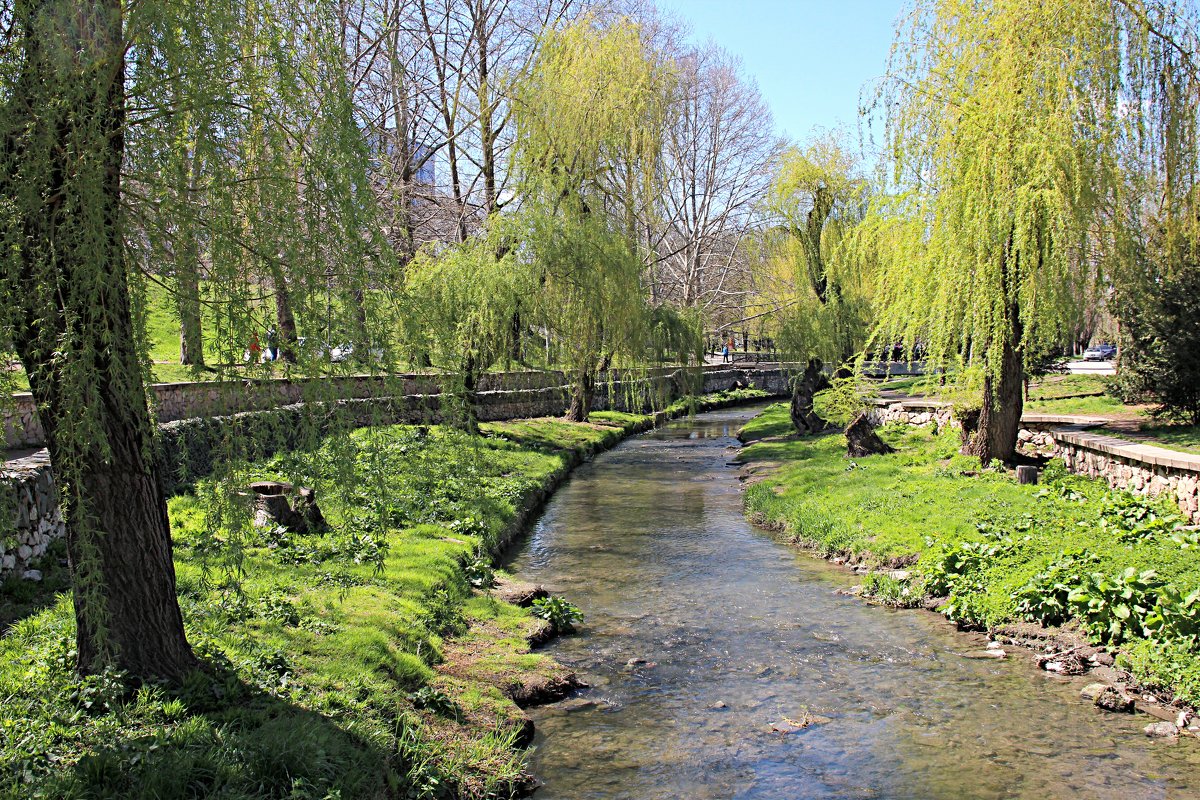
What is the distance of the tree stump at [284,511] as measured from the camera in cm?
927

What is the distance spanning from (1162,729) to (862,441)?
1125 cm

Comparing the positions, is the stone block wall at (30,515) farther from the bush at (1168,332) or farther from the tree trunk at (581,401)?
the tree trunk at (581,401)

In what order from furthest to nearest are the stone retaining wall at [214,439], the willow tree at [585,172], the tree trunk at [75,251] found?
the willow tree at [585,172] → the stone retaining wall at [214,439] → the tree trunk at [75,251]

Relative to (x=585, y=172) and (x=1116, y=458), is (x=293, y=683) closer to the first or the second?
(x=1116, y=458)

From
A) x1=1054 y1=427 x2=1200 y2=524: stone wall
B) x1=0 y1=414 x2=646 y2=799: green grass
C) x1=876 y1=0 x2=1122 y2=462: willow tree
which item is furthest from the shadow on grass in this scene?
x1=876 y1=0 x2=1122 y2=462: willow tree

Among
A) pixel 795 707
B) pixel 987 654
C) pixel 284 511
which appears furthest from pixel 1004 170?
pixel 284 511

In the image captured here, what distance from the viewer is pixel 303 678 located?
5.89 m

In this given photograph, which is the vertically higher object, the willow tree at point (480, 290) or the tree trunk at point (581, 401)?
the willow tree at point (480, 290)

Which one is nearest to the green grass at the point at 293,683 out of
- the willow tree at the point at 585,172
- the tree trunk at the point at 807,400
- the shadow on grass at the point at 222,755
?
the shadow on grass at the point at 222,755

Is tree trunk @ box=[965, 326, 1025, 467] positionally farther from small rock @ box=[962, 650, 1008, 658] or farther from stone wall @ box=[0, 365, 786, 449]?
stone wall @ box=[0, 365, 786, 449]

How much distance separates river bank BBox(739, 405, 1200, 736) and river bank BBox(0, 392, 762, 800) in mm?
4429

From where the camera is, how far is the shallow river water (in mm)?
5797

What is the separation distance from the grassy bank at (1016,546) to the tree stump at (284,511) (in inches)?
245

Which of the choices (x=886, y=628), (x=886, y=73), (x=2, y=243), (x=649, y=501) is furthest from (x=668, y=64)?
(x=2, y=243)
